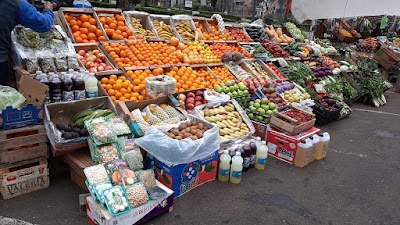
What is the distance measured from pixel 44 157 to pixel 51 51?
1.60m

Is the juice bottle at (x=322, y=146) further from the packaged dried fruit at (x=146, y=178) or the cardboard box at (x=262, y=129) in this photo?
the packaged dried fruit at (x=146, y=178)

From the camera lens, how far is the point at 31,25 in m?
3.95

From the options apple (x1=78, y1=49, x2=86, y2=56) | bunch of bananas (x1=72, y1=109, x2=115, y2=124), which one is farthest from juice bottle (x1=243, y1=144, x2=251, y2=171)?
apple (x1=78, y1=49, x2=86, y2=56)

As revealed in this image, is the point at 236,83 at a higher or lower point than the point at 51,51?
lower

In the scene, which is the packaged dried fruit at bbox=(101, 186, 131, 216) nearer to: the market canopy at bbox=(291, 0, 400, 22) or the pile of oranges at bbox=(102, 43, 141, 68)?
the pile of oranges at bbox=(102, 43, 141, 68)

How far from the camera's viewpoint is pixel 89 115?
376 centimetres

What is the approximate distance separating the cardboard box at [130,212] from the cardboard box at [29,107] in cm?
116

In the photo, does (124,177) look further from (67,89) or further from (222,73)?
(222,73)

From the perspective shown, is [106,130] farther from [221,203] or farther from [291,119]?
[291,119]

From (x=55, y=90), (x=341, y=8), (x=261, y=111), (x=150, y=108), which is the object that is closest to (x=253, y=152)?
(x=261, y=111)

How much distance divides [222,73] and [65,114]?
10.5 ft

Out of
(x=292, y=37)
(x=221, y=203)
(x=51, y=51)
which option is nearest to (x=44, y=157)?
(x=51, y=51)

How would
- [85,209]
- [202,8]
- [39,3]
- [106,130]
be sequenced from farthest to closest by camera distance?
1. [202,8]
2. [39,3]
3. [106,130]
4. [85,209]

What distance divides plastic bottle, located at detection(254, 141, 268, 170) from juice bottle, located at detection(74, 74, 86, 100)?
2.38 metres
